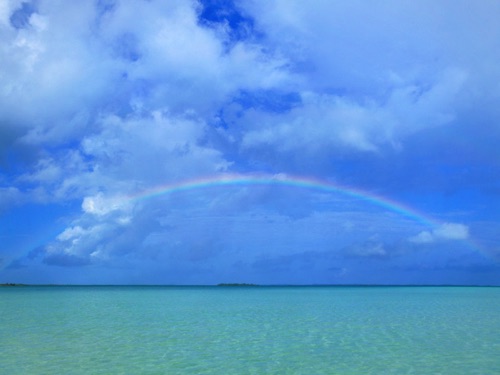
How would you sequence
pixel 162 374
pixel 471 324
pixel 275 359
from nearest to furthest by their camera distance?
pixel 162 374 < pixel 275 359 < pixel 471 324

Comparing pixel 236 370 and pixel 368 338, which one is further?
pixel 368 338

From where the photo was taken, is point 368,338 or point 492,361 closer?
point 492,361

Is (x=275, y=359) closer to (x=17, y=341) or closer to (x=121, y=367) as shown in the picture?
(x=121, y=367)

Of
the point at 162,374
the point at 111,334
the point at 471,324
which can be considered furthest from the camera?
the point at 471,324

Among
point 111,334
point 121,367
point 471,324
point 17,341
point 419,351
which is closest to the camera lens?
point 121,367

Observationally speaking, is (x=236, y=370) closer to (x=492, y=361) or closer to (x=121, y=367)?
(x=121, y=367)

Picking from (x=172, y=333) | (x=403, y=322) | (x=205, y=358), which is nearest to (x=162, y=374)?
(x=205, y=358)

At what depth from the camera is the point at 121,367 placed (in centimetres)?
1730

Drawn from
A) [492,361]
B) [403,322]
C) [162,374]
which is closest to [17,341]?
[162,374]

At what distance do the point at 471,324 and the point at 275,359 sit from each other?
1921cm

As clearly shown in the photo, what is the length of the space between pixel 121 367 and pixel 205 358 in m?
3.31

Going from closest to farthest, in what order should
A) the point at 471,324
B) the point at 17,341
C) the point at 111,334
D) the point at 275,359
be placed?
the point at 275,359 < the point at 17,341 < the point at 111,334 < the point at 471,324

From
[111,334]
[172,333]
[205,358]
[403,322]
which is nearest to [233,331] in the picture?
[172,333]

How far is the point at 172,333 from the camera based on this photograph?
26.6m
